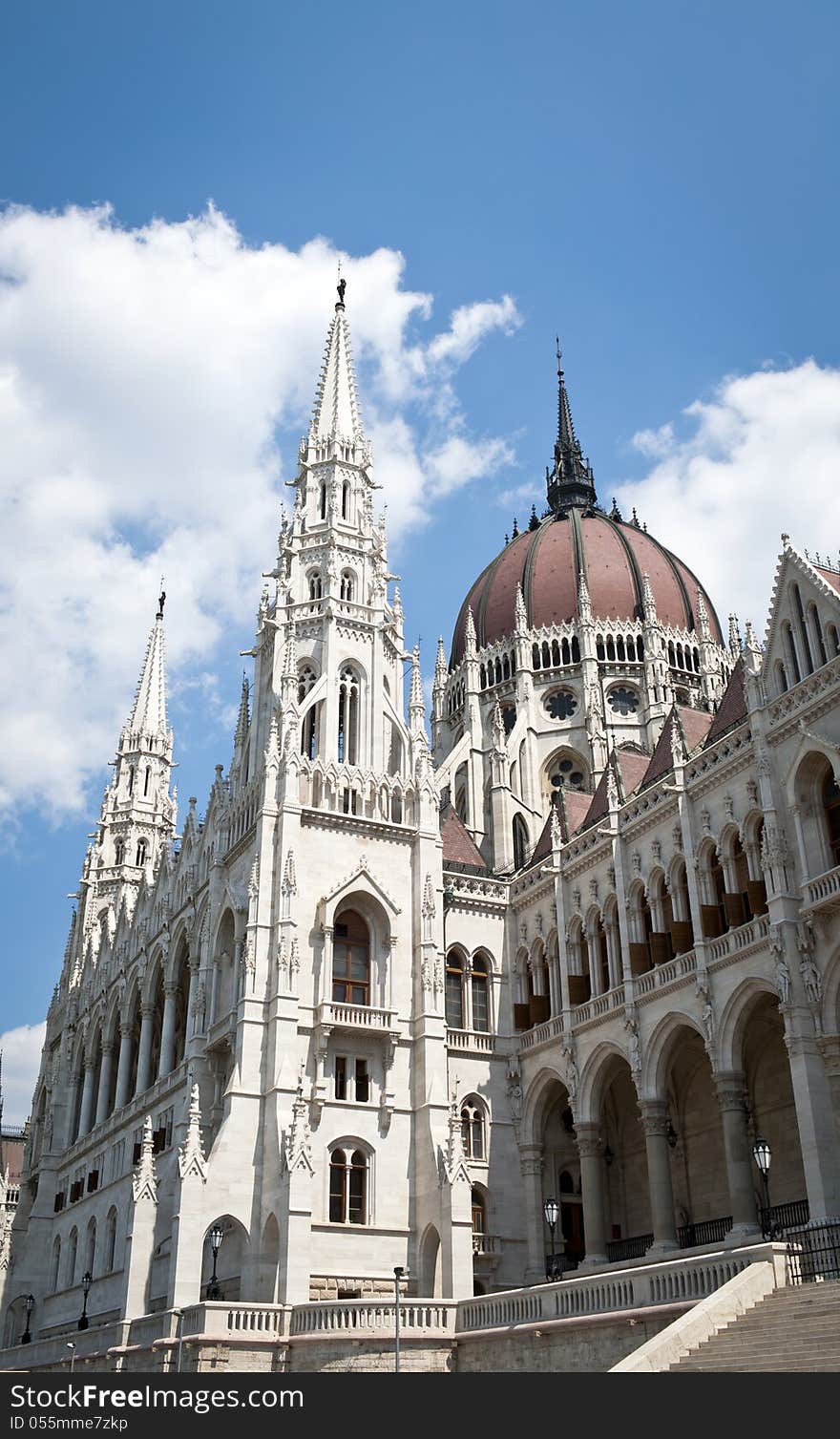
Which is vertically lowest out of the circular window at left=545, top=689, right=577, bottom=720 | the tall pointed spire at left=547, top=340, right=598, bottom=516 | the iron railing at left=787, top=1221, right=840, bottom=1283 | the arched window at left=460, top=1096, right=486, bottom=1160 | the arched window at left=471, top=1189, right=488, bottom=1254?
the iron railing at left=787, top=1221, right=840, bottom=1283

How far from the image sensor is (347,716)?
1811 inches

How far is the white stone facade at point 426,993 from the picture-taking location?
33.5m

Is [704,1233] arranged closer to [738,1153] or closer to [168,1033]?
[738,1153]

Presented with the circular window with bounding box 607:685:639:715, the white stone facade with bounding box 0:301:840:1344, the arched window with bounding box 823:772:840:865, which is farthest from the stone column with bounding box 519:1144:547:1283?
the circular window with bounding box 607:685:639:715

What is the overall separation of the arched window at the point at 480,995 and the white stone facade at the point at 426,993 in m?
0.08

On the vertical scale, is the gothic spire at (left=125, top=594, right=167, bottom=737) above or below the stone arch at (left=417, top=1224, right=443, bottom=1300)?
above

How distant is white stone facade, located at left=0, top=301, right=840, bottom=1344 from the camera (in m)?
33.5

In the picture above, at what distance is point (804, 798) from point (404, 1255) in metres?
17.0

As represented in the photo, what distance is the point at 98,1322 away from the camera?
153ft

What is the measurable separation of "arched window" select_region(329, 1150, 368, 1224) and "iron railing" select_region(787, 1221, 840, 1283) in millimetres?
15301

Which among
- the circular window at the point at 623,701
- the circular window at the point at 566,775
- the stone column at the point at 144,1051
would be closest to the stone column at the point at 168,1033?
the stone column at the point at 144,1051

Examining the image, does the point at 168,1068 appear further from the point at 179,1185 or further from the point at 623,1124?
the point at 623,1124

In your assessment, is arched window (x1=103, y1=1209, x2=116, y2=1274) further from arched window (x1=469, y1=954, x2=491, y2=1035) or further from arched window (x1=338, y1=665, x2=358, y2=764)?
arched window (x1=338, y1=665, x2=358, y2=764)
